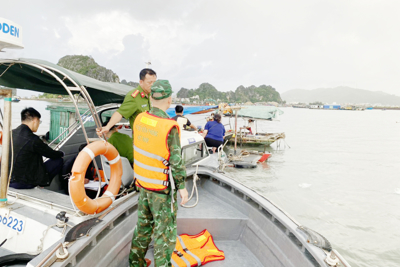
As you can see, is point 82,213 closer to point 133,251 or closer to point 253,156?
point 133,251

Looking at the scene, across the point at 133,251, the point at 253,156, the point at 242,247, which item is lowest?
the point at 253,156

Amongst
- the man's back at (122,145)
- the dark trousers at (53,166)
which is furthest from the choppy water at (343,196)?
the dark trousers at (53,166)

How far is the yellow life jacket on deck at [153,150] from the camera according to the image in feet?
6.70

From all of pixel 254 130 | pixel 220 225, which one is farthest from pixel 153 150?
pixel 254 130

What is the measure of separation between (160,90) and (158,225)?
120 cm

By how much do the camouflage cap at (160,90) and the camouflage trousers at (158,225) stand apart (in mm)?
858

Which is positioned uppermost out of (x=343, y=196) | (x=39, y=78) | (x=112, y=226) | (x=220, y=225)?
(x=39, y=78)

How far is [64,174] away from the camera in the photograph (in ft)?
12.5

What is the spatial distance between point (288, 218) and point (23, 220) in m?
2.92

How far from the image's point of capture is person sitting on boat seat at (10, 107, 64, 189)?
2988mm

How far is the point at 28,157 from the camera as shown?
3.05 metres

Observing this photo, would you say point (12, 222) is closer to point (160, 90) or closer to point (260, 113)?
point (160, 90)

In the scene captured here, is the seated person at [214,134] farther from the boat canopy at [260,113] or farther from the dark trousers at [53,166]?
the boat canopy at [260,113]

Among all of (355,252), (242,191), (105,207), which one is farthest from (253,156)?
(105,207)
